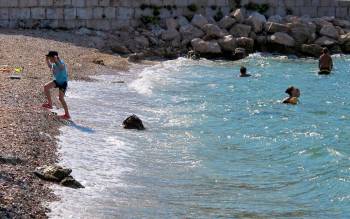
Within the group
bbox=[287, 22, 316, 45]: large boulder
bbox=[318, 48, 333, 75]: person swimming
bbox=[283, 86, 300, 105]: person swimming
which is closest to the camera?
bbox=[283, 86, 300, 105]: person swimming

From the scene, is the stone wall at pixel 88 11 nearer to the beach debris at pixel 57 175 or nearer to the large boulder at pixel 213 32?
the large boulder at pixel 213 32

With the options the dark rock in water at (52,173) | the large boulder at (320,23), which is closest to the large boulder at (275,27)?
the large boulder at (320,23)

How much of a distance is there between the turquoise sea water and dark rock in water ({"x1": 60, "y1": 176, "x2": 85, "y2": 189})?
0.26 meters

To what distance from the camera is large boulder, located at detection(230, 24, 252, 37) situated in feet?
141

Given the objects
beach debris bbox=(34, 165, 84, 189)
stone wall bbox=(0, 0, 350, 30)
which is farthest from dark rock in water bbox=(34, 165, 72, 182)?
stone wall bbox=(0, 0, 350, 30)

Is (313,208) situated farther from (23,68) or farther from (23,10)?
(23,10)

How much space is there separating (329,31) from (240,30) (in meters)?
5.05

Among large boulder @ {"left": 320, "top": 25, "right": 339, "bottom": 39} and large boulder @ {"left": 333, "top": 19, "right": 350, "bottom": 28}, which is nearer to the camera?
large boulder @ {"left": 320, "top": 25, "right": 339, "bottom": 39}

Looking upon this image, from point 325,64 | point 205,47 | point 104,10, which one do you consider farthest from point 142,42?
point 325,64

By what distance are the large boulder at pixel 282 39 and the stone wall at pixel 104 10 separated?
3.61 m

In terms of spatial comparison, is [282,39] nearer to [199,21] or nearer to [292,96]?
[199,21]

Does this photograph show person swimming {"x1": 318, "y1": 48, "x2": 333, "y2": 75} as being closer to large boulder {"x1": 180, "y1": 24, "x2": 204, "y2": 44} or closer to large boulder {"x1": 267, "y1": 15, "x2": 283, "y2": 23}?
large boulder {"x1": 267, "y1": 15, "x2": 283, "y2": 23}

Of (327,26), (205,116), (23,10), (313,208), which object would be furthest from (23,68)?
(327,26)

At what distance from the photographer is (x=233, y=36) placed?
140ft
